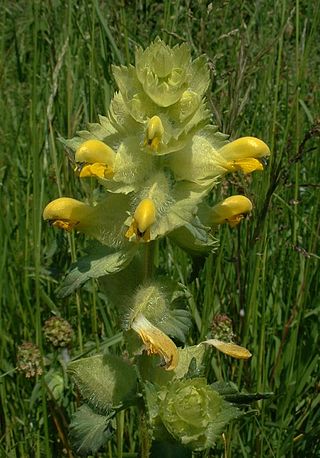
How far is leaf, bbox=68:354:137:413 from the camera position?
44.9 inches

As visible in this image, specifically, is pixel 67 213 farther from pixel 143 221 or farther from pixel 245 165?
pixel 245 165

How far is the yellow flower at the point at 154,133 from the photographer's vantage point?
1024 mm

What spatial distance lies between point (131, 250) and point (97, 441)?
0.31m

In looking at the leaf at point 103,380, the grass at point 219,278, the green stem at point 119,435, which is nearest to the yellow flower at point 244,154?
the grass at point 219,278

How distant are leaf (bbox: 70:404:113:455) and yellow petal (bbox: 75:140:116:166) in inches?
16.5

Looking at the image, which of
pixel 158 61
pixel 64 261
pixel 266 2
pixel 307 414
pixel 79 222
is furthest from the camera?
pixel 266 2

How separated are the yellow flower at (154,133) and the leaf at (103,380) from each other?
0.38 metres

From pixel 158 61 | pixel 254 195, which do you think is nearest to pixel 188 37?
pixel 254 195

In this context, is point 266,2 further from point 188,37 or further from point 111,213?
point 111,213

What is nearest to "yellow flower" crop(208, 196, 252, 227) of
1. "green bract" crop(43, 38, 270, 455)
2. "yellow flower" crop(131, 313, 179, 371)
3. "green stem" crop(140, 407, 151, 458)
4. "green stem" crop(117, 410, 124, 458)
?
"green bract" crop(43, 38, 270, 455)

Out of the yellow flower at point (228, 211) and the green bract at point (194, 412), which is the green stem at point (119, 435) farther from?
the yellow flower at point (228, 211)

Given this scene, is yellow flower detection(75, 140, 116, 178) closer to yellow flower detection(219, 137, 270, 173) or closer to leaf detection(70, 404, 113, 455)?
yellow flower detection(219, 137, 270, 173)

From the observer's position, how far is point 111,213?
115 centimetres

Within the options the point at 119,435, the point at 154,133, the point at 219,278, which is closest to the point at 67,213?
the point at 154,133
